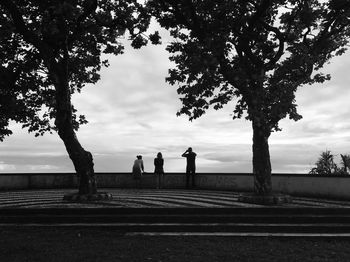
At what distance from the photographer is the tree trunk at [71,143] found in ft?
57.0

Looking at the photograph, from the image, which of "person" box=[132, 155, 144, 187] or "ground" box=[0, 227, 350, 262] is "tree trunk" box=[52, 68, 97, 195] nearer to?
"ground" box=[0, 227, 350, 262]

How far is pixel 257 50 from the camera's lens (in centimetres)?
1898

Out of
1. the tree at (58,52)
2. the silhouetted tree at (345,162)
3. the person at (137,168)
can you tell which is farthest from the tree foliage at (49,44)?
the silhouetted tree at (345,162)

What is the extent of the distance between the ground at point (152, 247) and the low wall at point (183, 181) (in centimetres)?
881

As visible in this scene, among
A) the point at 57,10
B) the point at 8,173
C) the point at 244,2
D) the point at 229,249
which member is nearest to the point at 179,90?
the point at 244,2

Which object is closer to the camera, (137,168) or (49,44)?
(49,44)

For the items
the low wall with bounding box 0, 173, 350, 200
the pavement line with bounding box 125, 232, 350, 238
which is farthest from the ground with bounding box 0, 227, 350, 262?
the low wall with bounding box 0, 173, 350, 200

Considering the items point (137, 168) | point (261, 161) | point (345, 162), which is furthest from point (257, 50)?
point (345, 162)

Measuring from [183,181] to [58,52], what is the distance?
35.4ft

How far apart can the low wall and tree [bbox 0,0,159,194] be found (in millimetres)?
4852

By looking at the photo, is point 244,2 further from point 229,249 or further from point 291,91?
point 229,249

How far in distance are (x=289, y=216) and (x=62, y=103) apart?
9.75 m

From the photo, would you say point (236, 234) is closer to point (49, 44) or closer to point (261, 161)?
point (261, 161)

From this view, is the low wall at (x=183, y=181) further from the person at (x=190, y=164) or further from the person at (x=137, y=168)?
the person at (x=137, y=168)
